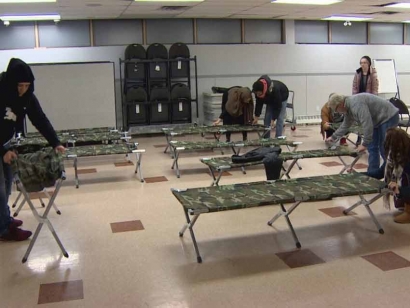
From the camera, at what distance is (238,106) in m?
7.44

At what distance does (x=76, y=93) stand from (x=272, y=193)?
255 inches

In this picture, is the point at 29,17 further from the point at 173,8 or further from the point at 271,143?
the point at 271,143

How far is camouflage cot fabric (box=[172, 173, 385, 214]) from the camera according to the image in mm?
3004

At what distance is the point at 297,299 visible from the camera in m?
2.53

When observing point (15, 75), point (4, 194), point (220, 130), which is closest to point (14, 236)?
point (4, 194)

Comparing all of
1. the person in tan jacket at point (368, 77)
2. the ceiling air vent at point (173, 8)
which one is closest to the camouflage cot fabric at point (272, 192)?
the person in tan jacket at point (368, 77)

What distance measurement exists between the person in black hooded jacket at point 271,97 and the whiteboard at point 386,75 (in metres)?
4.73

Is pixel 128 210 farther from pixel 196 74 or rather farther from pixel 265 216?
pixel 196 74

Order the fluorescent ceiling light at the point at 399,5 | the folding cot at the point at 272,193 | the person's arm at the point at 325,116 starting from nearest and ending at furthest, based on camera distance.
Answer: the folding cot at the point at 272,193
the person's arm at the point at 325,116
the fluorescent ceiling light at the point at 399,5

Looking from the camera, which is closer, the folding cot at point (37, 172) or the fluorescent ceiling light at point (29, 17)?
the folding cot at point (37, 172)

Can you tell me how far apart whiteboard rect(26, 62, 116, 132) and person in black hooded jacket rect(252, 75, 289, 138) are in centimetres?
329

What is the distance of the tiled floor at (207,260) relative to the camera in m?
2.58

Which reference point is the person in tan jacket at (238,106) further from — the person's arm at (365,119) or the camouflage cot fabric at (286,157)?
the person's arm at (365,119)

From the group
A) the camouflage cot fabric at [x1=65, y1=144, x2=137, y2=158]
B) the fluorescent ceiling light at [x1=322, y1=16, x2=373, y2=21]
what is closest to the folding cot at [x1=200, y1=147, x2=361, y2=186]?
the camouflage cot fabric at [x1=65, y1=144, x2=137, y2=158]
